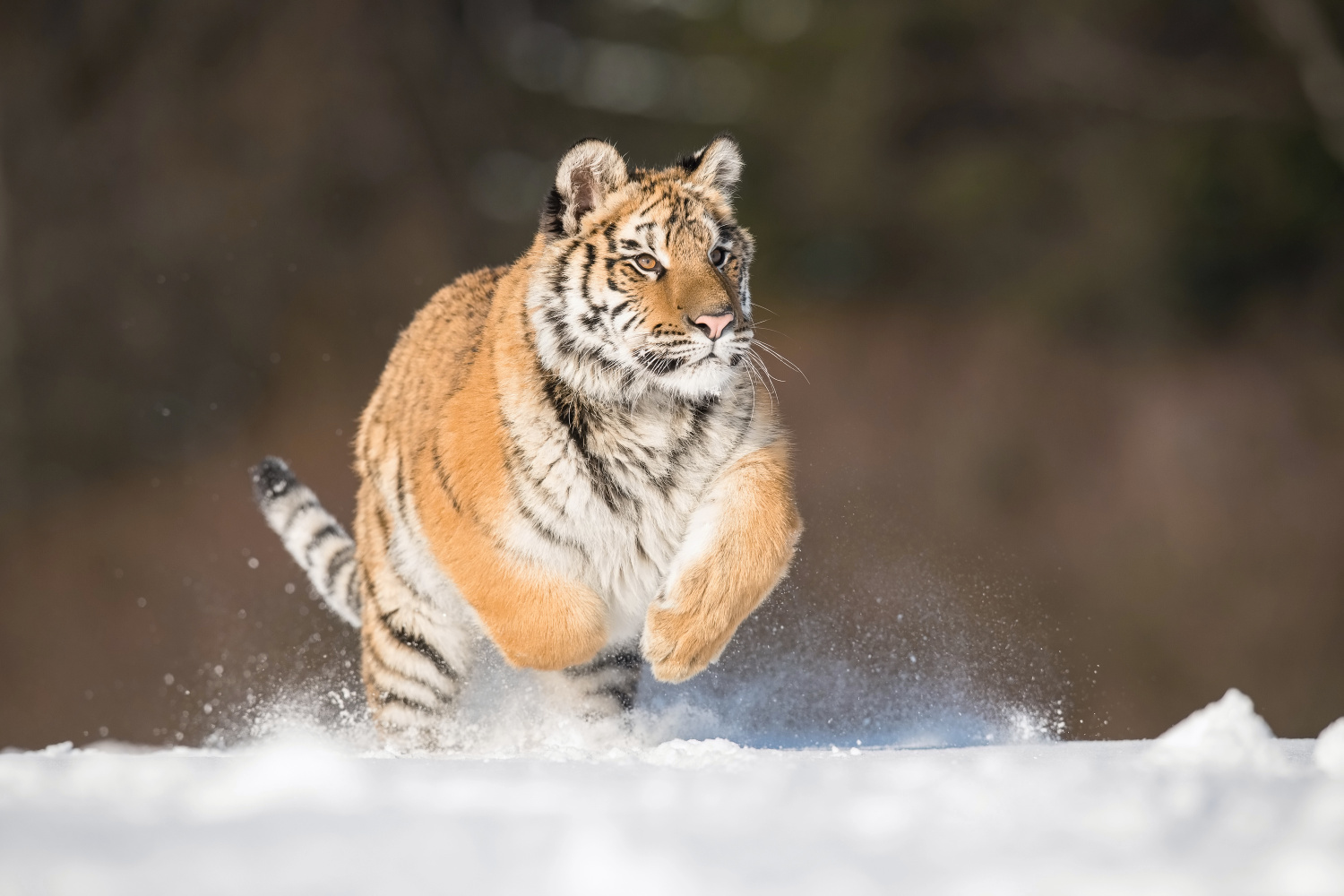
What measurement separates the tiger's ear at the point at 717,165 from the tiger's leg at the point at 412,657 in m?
1.35

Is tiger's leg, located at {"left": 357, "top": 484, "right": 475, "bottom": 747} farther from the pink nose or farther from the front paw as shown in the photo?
the pink nose

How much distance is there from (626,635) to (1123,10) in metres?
12.5

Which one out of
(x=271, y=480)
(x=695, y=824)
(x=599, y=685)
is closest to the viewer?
(x=695, y=824)

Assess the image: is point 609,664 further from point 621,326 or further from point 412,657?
point 621,326

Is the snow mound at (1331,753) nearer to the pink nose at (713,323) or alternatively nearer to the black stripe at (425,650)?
the pink nose at (713,323)

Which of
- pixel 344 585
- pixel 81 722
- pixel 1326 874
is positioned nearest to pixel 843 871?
pixel 1326 874

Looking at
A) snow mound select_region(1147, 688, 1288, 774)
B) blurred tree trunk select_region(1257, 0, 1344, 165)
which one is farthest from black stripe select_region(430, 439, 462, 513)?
blurred tree trunk select_region(1257, 0, 1344, 165)

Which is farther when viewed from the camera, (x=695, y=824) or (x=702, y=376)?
(x=702, y=376)

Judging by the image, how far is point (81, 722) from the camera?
10.6 m

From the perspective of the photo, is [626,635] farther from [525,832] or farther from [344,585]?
[525,832]

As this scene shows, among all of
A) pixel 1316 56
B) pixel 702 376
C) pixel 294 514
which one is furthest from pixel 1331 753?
pixel 1316 56

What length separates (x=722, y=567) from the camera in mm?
3023

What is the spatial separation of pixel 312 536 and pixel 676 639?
6.00 ft

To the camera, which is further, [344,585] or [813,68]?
[813,68]
